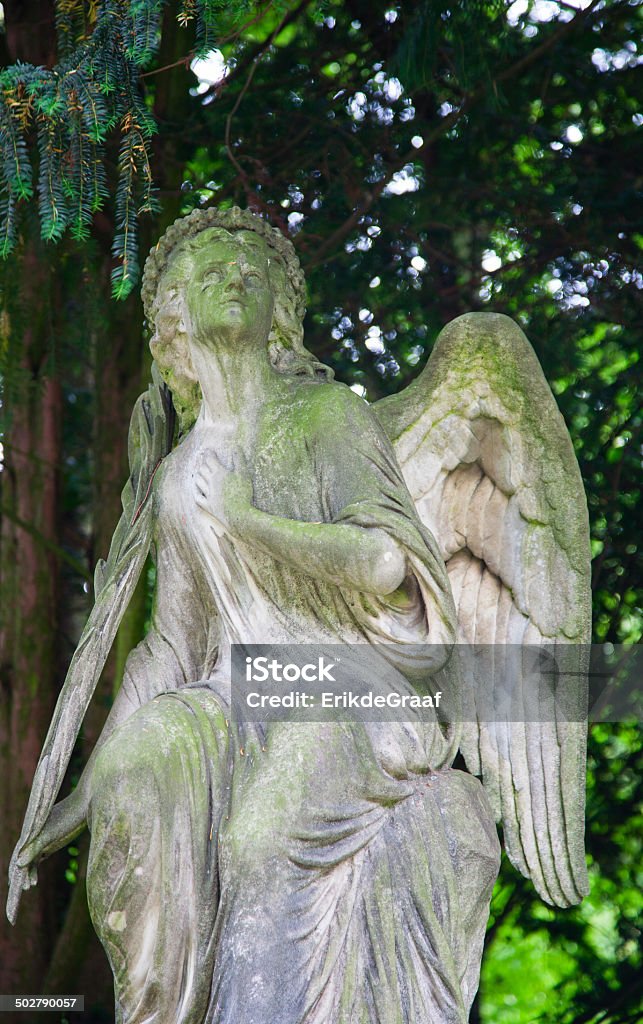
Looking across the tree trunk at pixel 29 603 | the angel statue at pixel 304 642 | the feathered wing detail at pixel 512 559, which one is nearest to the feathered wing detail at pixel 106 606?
the angel statue at pixel 304 642

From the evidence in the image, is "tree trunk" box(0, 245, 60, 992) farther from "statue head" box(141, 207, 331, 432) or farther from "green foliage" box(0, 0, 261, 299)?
"statue head" box(141, 207, 331, 432)

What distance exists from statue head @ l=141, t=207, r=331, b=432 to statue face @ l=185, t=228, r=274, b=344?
30mm

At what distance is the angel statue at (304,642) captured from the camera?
358 centimetres

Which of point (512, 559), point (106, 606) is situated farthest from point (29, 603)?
point (512, 559)

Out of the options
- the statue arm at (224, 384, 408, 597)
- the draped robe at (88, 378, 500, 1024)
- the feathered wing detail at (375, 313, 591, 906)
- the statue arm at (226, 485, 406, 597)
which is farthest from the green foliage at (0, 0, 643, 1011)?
the statue arm at (226, 485, 406, 597)

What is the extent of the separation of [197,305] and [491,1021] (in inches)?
142

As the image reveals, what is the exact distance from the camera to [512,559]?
168 inches

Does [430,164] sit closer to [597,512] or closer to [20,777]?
[597,512]

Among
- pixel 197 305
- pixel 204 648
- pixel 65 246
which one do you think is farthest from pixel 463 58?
pixel 204 648

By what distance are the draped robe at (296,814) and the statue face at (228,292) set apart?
0.25 m

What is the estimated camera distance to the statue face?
159 inches

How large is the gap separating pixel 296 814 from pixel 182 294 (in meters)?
1.31

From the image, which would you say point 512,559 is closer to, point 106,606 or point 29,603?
point 106,606

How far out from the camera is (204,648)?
4086mm
